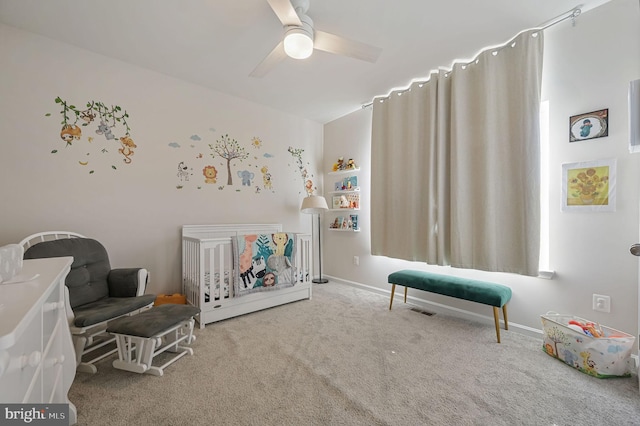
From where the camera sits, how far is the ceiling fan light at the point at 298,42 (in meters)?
1.74

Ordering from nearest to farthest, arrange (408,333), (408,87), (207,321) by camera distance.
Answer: (408,333), (207,321), (408,87)

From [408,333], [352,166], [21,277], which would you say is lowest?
[408,333]

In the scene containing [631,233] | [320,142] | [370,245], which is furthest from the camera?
[320,142]

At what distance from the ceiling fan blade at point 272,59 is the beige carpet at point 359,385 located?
2.20 m

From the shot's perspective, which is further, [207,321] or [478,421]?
[207,321]

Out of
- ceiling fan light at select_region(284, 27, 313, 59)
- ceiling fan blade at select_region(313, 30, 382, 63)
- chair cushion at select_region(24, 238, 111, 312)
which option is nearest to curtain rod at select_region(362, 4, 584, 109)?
ceiling fan blade at select_region(313, 30, 382, 63)

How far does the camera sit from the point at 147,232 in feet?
8.79

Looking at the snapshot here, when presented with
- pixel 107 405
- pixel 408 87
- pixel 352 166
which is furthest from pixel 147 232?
pixel 408 87

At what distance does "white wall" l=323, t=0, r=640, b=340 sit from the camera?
1771mm

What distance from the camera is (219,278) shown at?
254 cm

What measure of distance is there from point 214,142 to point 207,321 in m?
1.98

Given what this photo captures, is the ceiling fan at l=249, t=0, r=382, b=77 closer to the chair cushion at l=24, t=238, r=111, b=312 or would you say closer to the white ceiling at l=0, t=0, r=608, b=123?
the white ceiling at l=0, t=0, r=608, b=123

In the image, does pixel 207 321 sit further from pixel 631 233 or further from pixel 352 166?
pixel 631 233

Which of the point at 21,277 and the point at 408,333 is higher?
the point at 21,277
